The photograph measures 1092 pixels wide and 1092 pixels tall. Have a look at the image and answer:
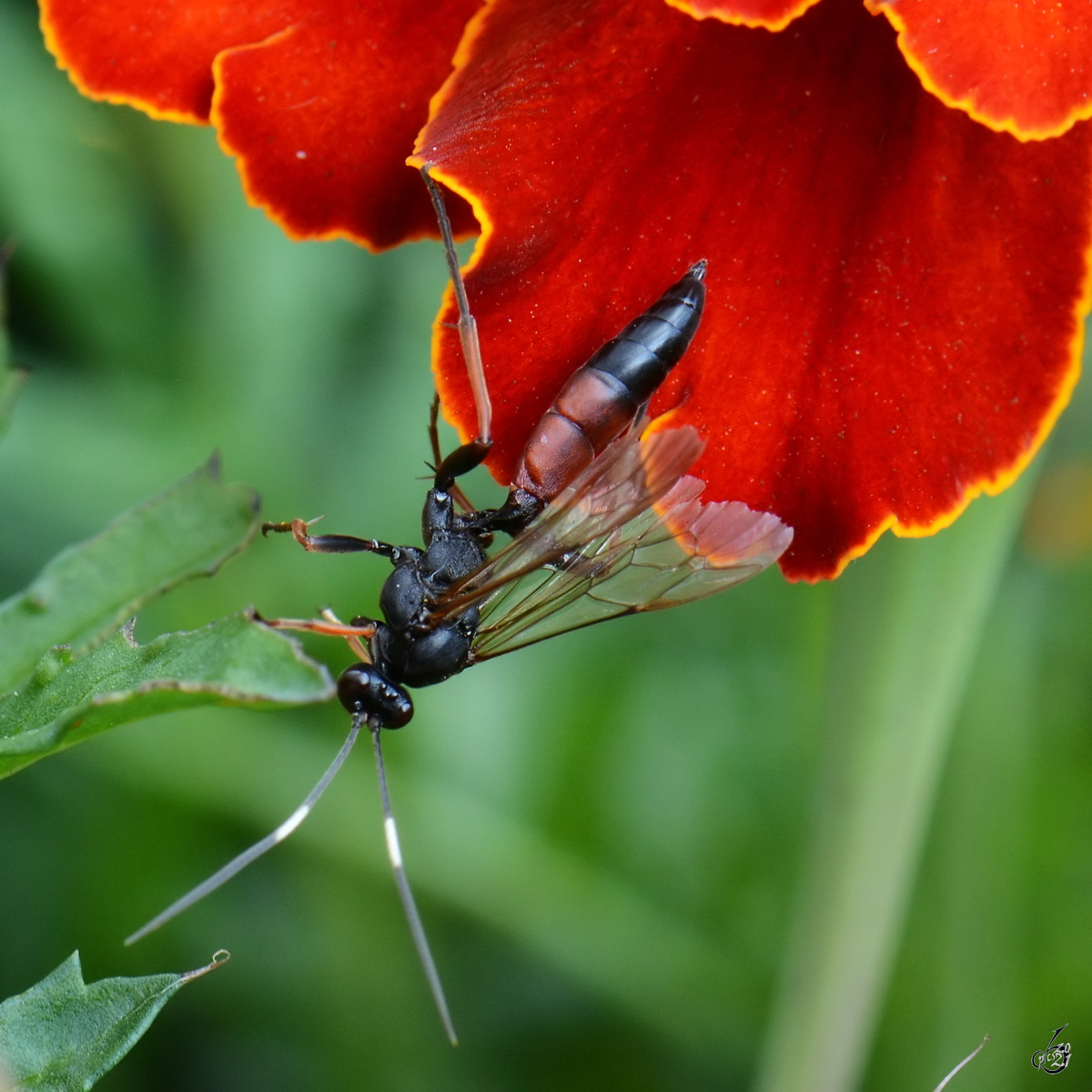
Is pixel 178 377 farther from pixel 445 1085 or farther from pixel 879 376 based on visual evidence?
pixel 879 376

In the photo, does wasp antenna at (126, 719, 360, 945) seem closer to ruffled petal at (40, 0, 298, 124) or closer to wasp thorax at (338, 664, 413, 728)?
wasp thorax at (338, 664, 413, 728)

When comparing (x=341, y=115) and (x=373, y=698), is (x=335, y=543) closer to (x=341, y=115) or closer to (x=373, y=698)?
(x=373, y=698)

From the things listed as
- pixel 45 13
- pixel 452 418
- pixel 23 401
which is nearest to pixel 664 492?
pixel 452 418

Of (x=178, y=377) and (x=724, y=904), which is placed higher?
(x=178, y=377)

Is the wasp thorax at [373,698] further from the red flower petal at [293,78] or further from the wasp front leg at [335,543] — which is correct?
the red flower petal at [293,78]

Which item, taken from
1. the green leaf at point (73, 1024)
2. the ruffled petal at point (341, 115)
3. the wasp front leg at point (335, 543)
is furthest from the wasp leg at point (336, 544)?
the green leaf at point (73, 1024)

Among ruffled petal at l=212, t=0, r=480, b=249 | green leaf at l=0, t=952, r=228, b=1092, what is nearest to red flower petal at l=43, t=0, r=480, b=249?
ruffled petal at l=212, t=0, r=480, b=249

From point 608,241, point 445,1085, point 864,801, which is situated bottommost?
point 445,1085
